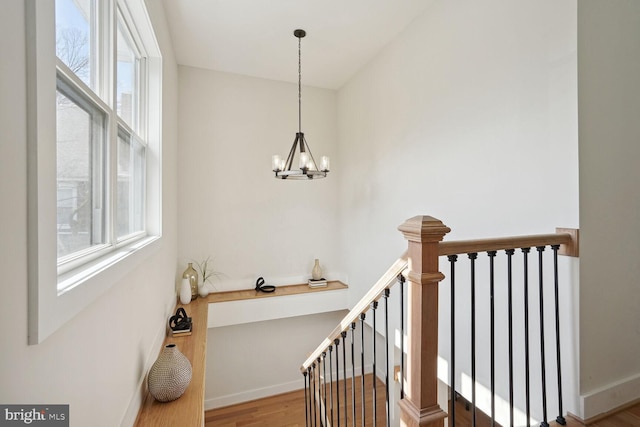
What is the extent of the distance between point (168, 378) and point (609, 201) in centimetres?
252

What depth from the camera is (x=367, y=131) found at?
3475 millimetres

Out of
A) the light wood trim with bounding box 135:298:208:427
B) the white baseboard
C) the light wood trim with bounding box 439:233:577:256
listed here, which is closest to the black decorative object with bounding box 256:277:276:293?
the light wood trim with bounding box 135:298:208:427

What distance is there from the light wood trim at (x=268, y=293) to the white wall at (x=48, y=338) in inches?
77.3

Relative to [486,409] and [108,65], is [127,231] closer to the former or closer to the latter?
[108,65]

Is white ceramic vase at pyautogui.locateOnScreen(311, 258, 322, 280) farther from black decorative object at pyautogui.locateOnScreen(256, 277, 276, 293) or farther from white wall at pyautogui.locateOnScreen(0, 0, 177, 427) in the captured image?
white wall at pyautogui.locateOnScreen(0, 0, 177, 427)

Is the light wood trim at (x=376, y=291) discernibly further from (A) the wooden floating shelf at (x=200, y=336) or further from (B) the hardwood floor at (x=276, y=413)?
(B) the hardwood floor at (x=276, y=413)

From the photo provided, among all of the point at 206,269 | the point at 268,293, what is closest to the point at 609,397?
the point at 268,293

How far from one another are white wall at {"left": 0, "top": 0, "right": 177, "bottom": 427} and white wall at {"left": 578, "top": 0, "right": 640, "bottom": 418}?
2.10 metres

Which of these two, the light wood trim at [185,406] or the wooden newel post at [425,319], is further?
the light wood trim at [185,406]

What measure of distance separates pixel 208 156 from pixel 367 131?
1929 mm

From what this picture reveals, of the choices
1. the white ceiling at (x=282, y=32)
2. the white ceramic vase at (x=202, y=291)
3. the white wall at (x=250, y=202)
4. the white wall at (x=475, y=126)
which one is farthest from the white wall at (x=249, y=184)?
the white wall at (x=475, y=126)

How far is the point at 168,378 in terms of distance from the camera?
1613 millimetres

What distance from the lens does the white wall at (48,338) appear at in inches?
22.6

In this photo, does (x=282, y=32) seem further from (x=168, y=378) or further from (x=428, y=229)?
(x=168, y=378)
